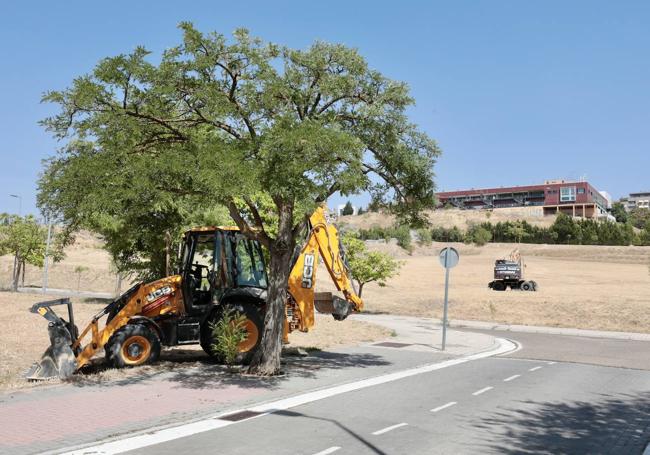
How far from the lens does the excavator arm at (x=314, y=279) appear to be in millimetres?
14539

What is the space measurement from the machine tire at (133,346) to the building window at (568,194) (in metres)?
159

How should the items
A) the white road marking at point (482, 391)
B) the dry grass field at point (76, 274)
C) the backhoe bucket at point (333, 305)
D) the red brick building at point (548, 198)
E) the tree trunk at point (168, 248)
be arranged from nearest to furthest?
the white road marking at point (482, 391)
the backhoe bucket at point (333, 305)
the tree trunk at point (168, 248)
the dry grass field at point (76, 274)
the red brick building at point (548, 198)

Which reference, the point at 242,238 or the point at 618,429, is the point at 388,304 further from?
the point at 618,429

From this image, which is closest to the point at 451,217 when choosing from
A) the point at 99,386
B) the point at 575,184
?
→ the point at 575,184

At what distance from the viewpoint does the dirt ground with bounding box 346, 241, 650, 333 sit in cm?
3092

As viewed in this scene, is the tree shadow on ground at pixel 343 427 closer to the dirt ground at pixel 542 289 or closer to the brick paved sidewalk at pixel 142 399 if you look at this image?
the brick paved sidewalk at pixel 142 399

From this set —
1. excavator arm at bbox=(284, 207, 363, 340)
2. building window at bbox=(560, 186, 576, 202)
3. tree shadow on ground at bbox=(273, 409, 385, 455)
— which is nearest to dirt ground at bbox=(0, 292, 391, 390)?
excavator arm at bbox=(284, 207, 363, 340)

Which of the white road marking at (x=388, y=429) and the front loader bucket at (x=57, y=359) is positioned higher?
the front loader bucket at (x=57, y=359)

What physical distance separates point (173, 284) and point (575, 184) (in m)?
159

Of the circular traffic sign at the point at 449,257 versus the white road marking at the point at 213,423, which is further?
the circular traffic sign at the point at 449,257

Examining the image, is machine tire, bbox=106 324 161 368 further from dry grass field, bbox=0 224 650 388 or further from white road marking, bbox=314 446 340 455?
white road marking, bbox=314 446 340 455

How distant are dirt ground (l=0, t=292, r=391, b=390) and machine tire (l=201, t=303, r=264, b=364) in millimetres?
616

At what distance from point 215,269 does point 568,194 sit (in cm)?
15841

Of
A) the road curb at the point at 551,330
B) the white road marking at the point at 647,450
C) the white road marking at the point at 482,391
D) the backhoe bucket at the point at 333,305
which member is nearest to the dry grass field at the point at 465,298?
the road curb at the point at 551,330
